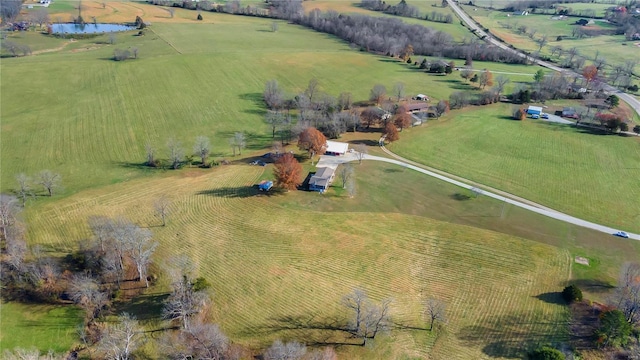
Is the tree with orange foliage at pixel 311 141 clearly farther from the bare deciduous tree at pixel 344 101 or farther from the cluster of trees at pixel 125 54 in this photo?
the cluster of trees at pixel 125 54

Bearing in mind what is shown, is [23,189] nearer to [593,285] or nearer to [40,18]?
[593,285]

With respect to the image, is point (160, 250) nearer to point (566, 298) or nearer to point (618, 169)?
point (566, 298)

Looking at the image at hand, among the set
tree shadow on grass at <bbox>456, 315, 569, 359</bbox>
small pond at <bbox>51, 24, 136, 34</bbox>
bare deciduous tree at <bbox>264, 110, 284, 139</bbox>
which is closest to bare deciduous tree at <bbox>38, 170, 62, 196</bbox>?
bare deciduous tree at <bbox>264, 110, 284, 139</bbox>

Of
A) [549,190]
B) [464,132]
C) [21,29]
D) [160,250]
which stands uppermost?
[21,29]

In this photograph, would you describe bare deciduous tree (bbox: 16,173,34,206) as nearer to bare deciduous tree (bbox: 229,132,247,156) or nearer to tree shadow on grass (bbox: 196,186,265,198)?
tree shadow on grass (bbox: 196,186,265,198)

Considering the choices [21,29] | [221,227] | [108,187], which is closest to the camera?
[221,227]

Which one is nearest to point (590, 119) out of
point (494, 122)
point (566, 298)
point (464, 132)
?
point (494, 122)

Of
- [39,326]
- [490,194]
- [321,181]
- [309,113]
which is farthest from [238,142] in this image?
[490,194]
